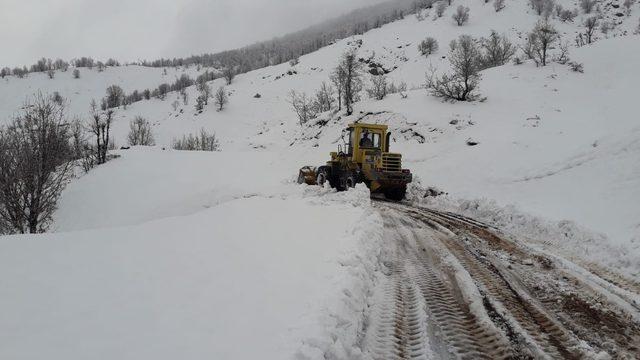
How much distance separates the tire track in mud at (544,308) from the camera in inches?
181

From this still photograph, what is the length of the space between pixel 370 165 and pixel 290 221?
28.1 feet

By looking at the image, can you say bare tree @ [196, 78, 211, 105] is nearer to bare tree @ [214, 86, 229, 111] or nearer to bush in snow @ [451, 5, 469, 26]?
bare tree @ [214, 86, 229, 111]

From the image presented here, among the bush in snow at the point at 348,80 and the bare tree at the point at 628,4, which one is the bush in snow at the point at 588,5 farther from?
the bush in snow at the point at 348,80

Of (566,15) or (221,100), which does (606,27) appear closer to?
(566,15)

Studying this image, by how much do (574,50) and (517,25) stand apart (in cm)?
3361

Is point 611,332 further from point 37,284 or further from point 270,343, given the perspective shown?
point 37,284

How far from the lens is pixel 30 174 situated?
63.0ft

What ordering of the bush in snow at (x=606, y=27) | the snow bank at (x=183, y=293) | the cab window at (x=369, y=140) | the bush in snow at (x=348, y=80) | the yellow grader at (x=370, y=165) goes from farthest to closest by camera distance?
the bush in snow at (x=606, y=27)
the bush in snow at (x=348, y=80)
the cab window at (x=369, y=140)
the yellow grader at (x=370, y=165)
the snow bank at (x=183, y=293)

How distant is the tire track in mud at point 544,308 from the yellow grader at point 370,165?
28.0ft

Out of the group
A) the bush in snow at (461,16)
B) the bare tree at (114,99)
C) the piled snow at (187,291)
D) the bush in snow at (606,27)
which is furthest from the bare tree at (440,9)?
the piled snow at (187,291)

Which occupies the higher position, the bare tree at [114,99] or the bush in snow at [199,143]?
the bare tree at [114,99]

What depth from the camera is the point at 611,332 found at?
195 inches

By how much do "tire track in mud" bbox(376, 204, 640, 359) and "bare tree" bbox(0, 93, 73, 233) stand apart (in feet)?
61.3

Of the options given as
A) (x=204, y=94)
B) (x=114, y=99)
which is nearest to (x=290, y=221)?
(x=204, y=94)
